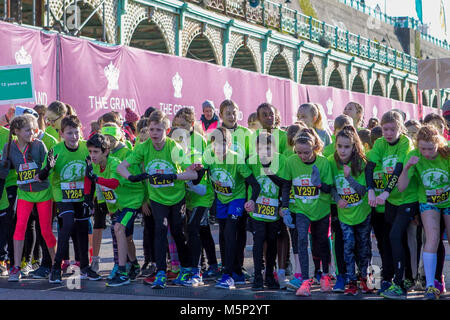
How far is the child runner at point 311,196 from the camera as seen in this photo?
668 cm

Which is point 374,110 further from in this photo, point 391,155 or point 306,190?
point 306,190

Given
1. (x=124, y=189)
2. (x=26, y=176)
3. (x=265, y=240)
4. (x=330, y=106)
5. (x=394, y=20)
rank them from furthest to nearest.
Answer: (x=394, y=20) → (x=330, y=106) → (x=26, y=176) → (x=124, y=189) → (x=265, y=240)

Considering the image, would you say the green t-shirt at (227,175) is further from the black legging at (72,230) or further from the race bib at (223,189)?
the black legging at (72,230)

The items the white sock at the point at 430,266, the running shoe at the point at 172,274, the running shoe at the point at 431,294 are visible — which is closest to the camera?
the running shoe at the point at 431,294

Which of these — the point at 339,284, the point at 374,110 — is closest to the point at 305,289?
the point at 339,284

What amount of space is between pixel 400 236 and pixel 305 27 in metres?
34.0

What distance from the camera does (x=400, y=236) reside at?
254 inches

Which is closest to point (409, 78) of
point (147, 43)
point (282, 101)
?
point (147, 43)

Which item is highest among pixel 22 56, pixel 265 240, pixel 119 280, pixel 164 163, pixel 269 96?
pixel 269 96

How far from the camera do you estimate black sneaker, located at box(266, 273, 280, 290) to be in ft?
22.7

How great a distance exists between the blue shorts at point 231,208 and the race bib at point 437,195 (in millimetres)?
1760

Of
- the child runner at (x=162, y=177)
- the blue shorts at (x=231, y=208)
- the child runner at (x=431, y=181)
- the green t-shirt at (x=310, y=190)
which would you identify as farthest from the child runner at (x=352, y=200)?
the child runner at (x=162, y=177)

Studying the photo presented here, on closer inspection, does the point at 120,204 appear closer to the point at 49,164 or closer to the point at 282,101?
the point at 49,164
